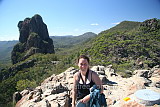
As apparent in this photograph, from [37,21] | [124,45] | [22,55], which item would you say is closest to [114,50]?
[124,45]

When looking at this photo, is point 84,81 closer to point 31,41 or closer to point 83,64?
point 83,64

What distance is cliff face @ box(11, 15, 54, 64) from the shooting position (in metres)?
80.4

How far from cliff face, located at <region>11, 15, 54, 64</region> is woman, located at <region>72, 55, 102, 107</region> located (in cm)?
7932

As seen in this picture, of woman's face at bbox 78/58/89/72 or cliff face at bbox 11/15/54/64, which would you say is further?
cliff face at bbox 11/15/54/64

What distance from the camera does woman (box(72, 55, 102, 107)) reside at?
2666 millimetres

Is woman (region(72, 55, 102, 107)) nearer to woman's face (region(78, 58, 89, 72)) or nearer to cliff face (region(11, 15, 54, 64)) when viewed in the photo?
woman's face (region(78, 58, 89, 72))

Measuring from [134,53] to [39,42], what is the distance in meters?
68.9

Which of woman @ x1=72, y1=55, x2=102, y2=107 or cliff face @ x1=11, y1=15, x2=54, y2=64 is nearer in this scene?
woman @ x1=72, y1=55, x2=102, y2=107

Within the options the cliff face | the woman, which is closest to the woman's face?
the woman

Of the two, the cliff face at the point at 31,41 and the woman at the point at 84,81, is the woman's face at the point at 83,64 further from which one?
the cliff face at the point at 31,41

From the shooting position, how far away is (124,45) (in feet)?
110

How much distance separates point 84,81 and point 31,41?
287 feet

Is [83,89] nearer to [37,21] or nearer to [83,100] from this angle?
[83,100]

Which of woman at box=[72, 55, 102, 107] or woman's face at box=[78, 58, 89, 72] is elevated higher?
woman's face at box=[78, 58, 89, 72]
